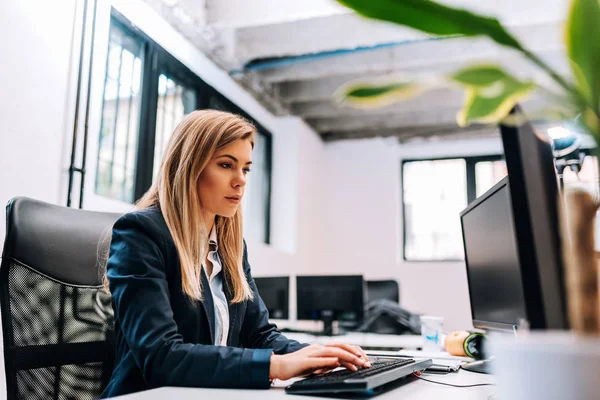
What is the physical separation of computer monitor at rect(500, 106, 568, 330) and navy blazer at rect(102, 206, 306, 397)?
520 mm

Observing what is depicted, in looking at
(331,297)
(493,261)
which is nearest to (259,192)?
(331,297)

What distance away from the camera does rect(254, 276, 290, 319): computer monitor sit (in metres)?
3.54

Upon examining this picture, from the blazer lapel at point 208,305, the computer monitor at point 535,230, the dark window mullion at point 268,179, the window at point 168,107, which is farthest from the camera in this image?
the dark window mullion at point 268,179

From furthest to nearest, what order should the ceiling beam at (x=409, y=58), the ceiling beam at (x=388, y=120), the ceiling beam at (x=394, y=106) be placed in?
the ceiling beam at (x=388, y=120), the ceiling beam at (x=394, y=106), the ceiling beam at (x=409, y=58)

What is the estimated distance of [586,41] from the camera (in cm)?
46

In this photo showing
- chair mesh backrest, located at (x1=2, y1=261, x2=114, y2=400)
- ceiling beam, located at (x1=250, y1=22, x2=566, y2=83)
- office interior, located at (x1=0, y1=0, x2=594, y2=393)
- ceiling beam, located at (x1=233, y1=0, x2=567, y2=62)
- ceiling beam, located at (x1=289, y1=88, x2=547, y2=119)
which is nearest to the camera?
chair mesh backrest, located at (x1=2, y1=261, x2=114, y2=400)

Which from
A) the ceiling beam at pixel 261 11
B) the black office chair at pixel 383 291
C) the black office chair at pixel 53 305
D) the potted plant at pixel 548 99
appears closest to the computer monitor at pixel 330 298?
the black office chair at pixel 383 291

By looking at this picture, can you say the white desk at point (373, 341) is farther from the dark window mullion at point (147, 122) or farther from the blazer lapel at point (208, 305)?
the dark window mullion at point (147, 122)

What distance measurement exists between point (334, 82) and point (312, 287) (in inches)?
84.1

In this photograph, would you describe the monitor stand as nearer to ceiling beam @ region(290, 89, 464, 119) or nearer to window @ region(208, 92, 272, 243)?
window @ region(208, 92, 272, 243)

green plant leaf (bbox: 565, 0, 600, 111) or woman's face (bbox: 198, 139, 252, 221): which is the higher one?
woman's face (bbox: 198, 139, 252, 221)

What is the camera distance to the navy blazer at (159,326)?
95 centimetres

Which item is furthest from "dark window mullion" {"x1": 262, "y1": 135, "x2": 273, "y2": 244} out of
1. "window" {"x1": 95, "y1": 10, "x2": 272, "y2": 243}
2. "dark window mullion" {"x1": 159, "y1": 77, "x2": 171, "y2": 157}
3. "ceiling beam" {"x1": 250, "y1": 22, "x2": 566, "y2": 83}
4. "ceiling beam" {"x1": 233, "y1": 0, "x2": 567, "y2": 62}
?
"dark window mullion" {"x1": 159, "y1": 77, "x2": 171, "y2": 157}

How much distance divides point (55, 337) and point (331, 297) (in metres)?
2.34
